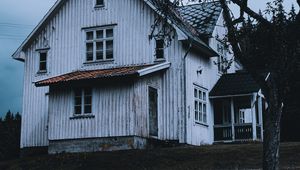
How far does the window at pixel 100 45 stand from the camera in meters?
31.0

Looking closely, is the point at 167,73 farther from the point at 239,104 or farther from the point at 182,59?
the point at 239,104

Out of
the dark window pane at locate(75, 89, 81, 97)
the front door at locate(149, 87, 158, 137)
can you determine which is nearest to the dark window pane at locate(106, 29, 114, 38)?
the dark window pane at locate(75, 89, 81, 97)

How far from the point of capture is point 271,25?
1750 cm

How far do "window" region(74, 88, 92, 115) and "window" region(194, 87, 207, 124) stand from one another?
5958 mm

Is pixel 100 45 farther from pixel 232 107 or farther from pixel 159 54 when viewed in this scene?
pixel 232 107

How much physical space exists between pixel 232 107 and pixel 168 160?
10.8 meters

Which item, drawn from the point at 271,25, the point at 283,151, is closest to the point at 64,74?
the point at 283,151

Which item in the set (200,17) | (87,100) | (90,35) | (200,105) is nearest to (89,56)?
(90,35)

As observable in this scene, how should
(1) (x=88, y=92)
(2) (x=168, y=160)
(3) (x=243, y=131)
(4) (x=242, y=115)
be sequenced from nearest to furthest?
1. (2) (x=168, y=160)
2. (1) (x=88, y=92)
3. (3) (x=243, y=131)
4. (4) (x=242, y=115)

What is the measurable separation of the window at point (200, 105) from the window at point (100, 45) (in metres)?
5.05

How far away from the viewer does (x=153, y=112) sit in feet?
95.7

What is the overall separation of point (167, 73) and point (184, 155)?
23.2 feet

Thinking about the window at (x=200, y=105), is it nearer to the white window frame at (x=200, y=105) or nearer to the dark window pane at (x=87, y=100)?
the white window frame at (x=200, y=105)

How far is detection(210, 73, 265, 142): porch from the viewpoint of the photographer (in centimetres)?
3195
